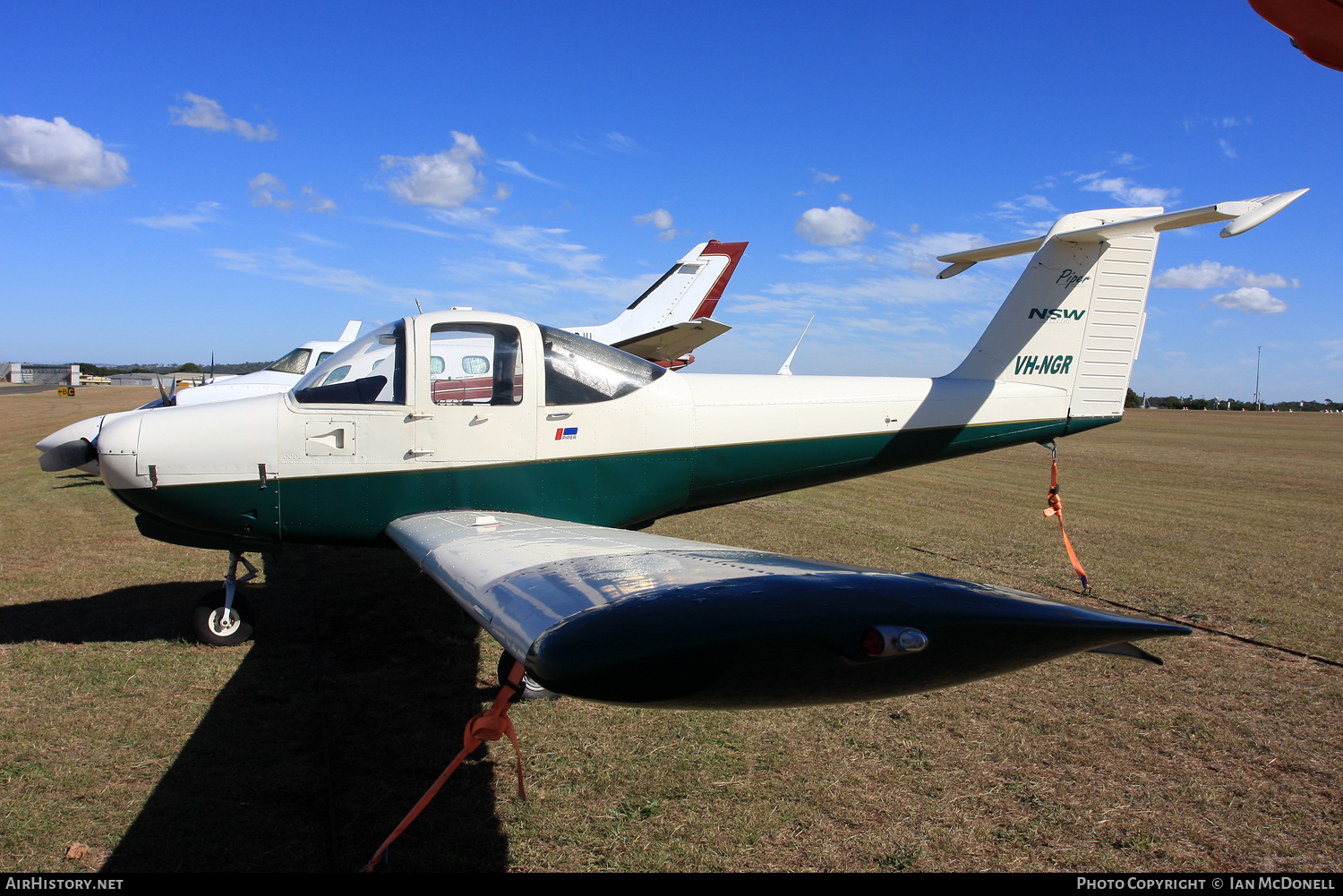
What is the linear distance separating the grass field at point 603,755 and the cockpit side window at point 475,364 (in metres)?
1.82

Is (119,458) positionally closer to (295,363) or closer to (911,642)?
(911,642)

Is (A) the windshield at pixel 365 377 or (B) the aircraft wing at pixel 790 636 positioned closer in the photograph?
(B) the aircraft wing at pixel 790 636

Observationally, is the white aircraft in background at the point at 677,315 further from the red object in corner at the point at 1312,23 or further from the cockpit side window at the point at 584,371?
the red object in corner at the point at 1312,23

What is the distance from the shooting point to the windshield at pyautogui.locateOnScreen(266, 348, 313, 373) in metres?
12.9

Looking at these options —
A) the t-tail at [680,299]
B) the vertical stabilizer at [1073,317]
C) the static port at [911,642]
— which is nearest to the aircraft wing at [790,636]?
the static port at [911,642]

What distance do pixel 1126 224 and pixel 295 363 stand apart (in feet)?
41.8

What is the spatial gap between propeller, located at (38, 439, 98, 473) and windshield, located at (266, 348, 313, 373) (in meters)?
8.19

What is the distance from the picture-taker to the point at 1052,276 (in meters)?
6.21

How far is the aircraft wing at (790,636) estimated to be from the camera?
5.30ft

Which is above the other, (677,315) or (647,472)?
(677,315)

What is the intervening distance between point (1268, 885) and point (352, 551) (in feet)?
27.6

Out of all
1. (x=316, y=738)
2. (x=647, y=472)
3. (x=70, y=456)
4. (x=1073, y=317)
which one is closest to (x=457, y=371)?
(x=647, y=472)

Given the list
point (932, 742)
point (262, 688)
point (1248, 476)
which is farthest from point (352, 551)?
point (1248, 476)

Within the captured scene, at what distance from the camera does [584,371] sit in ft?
16.0
